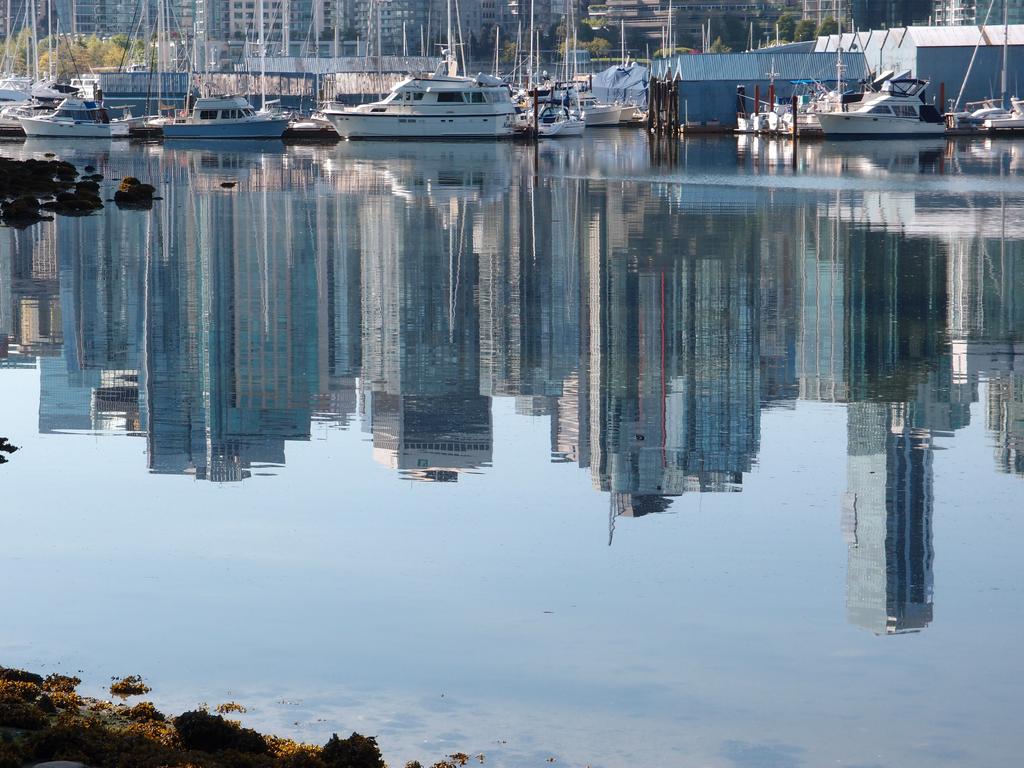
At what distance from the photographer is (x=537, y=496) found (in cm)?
948

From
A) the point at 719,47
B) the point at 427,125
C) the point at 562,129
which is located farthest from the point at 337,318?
the point at 719,47

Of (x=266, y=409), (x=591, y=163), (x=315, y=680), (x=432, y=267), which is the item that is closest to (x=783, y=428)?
(x=266, y=409)

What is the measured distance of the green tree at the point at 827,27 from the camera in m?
139

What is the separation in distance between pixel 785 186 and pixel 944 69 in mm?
45354

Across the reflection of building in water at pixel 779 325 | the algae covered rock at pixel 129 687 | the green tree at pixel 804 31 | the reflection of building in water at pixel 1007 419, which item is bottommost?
the algae covered rock at pixel 129 687

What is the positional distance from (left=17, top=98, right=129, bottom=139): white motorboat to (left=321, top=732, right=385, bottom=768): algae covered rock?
67.3 metres

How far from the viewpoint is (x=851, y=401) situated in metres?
12.0

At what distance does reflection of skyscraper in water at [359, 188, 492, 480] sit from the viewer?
428 inches

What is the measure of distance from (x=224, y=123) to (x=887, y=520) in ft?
211

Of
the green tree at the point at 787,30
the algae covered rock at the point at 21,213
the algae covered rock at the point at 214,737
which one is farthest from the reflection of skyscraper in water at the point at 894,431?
the green tree at the point at 787,30

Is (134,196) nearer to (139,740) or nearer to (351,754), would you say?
(139,740)

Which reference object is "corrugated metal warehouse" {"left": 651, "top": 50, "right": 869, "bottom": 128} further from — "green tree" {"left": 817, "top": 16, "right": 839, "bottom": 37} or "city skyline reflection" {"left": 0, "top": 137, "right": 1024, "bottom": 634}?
"city skyline reflection" {"left": 0, "top": 137, "right": 1024, "bottom": 634}

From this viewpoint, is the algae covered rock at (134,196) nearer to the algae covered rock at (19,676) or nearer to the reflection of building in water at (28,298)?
the reflection of building in water at (28,298)

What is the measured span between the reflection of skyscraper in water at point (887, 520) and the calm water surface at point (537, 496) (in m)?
0.03
